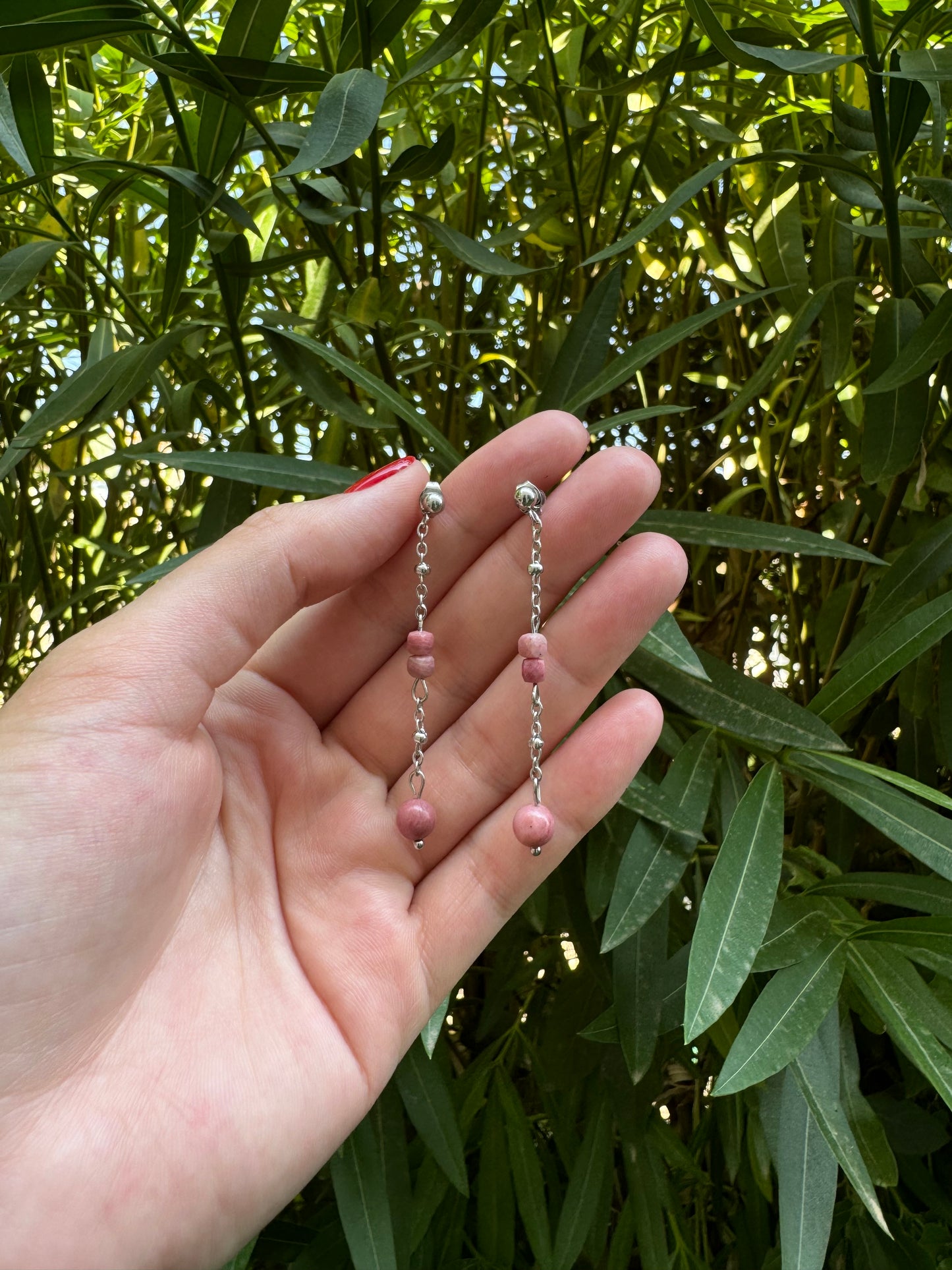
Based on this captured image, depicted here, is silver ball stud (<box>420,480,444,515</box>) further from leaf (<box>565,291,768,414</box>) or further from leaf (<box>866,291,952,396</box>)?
leaf (<box>866,291,952,396</box>)

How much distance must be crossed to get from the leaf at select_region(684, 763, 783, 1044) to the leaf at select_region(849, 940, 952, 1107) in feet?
0.33

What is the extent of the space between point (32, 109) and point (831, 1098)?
0.97 m

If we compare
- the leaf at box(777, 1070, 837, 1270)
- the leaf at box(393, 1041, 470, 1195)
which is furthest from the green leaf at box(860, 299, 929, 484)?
the leaf at box(393, 1041, 470, 1195)

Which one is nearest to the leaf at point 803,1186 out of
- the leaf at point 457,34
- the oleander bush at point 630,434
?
the oleander bush at point 630,434

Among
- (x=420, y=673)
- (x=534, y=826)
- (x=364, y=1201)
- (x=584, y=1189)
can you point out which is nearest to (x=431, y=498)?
(x=420, y=673)

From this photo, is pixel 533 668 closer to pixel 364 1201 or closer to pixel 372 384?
→ pixel 372 384

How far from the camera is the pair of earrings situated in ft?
2.48

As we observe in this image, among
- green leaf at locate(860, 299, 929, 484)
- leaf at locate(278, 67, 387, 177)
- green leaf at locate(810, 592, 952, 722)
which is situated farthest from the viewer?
green leaf at locate(860, 299, 929, 484)

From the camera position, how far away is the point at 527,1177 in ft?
3.32

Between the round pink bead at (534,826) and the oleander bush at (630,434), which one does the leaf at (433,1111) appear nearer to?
the oleander bush at (630,434)

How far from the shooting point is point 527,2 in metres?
1.06

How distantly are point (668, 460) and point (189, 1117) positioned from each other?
0.87 m

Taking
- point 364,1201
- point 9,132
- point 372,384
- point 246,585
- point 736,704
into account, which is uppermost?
point 9,132

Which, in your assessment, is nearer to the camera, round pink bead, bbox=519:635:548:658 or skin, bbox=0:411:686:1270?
skin, bbox=0:411:686:1270
